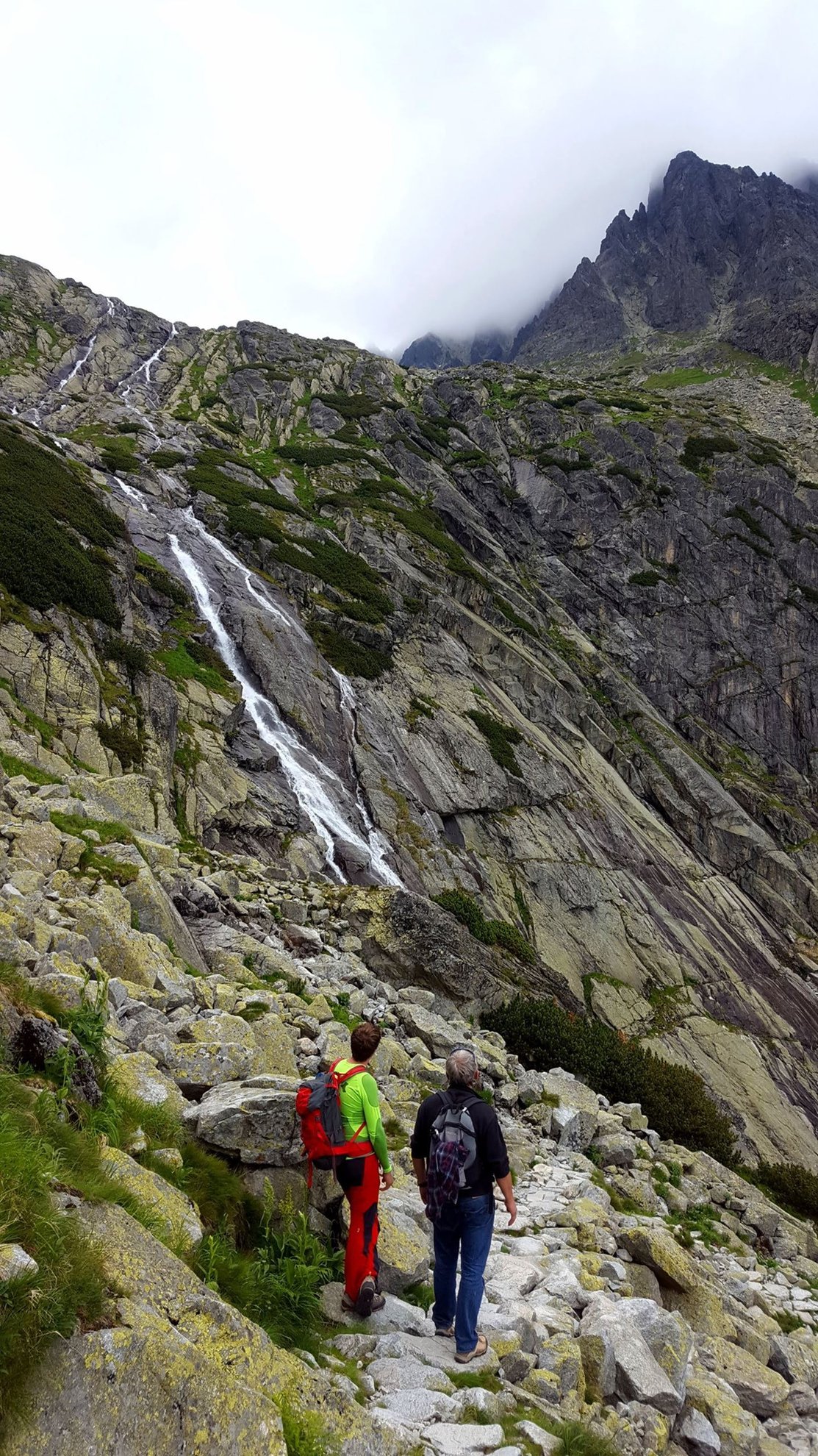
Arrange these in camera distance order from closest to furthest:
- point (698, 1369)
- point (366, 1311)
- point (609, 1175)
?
1. point (366, 1311)
2. point (698, 1369)
3. point (609, 1175)

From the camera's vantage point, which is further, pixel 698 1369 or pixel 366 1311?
pixel 698 1369

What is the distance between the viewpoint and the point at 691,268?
147000mm

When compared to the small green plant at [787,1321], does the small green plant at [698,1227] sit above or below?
below

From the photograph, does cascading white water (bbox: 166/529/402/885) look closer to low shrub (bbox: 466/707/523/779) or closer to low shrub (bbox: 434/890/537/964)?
low shrub (bbox: 434/890/537/964)

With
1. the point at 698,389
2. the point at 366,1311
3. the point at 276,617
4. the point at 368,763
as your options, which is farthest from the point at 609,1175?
the point at 698,389

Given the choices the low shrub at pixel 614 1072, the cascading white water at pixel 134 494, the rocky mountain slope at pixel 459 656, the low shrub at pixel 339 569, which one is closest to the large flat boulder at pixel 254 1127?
the rocky mountain slope at pixel 459 656

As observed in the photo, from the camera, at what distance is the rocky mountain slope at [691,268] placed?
13638 cm

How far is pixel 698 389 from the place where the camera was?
111375mm

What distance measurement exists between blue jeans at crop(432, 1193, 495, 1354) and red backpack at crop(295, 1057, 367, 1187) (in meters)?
0.91

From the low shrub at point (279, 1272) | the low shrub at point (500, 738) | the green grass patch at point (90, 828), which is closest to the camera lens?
the low shrub at point (279, 1272)

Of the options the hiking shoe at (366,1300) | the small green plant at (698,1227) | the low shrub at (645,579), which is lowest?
the small green plant at (698,1227)

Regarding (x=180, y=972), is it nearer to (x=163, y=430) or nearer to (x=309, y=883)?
(x=309, y=883)

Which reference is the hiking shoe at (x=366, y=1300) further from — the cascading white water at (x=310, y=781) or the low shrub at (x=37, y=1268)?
the cascading white water at (x=310, y=781)

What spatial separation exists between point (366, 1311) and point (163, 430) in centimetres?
7232
